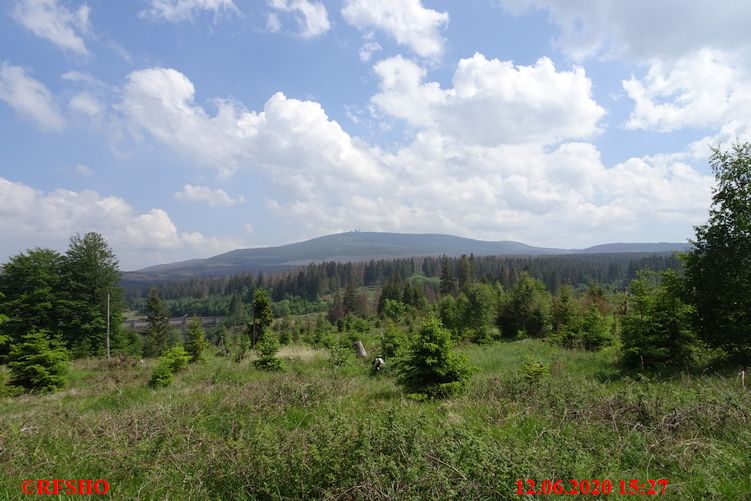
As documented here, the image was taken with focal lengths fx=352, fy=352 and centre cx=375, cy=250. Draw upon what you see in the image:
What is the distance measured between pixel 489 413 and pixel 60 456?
6.50 metres

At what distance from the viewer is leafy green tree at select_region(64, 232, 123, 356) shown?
2981 centimetres

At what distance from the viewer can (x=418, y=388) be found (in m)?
8.95

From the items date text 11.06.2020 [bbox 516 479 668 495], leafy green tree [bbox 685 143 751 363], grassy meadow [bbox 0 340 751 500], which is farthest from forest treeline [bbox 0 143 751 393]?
date text 11.06.2020 [bbox 516 479 668 495]

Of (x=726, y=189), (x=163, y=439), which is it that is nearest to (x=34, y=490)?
(x=163, y=439)

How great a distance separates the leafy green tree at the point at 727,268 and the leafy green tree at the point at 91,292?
38.9m

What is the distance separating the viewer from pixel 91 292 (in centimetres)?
3127

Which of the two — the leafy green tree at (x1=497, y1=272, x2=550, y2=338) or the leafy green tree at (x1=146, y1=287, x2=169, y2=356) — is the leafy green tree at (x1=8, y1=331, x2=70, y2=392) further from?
the leafy green tree at (x1=497, y1=272, x2=550, y2=338)

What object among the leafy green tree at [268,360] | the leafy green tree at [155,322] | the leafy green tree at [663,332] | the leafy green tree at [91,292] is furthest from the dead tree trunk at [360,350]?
the leafy green tree at [155,322]

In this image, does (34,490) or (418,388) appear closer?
(34,490)

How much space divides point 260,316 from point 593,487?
68.5 ft

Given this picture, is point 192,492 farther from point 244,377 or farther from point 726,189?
point 726,189

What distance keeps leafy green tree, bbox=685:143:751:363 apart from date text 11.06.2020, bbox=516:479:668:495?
431 inches
